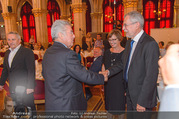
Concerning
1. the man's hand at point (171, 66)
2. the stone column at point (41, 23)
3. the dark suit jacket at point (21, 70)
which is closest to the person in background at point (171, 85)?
the man's hand at point (171, 66)

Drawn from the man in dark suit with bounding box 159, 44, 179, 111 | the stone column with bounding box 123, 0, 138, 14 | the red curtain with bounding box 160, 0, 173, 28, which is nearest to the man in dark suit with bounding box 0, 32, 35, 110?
the man in dark suit with bounding box 159, 44, 179, 111

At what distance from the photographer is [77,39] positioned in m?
11.1

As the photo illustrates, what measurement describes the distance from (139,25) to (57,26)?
0.91 metres

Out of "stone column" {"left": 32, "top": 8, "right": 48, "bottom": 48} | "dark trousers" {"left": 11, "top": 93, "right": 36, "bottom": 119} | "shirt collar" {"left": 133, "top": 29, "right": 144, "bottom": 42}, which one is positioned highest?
"stone column" {"left": 32, "top": 8, "right": 48, "bottom": 48}

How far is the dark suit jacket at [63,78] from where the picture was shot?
4.73 feet

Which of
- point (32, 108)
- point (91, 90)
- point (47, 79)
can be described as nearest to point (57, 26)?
point (47, 79)

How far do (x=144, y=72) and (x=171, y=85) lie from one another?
1173 mm

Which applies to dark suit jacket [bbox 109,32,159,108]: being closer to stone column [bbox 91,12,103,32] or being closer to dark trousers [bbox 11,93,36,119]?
dark trousers [bbox 11,93,36,119]

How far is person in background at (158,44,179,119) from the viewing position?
1.58 ft

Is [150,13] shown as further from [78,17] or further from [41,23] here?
[41,23]

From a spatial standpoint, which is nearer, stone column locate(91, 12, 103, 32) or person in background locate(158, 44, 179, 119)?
person in background locate(158, 44, 179, 119)

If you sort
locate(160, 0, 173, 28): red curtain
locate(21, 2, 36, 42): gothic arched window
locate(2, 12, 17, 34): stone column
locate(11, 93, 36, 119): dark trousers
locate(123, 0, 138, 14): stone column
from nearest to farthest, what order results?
locate(11, 93, 36, 119): dark trousers < locate(123, 0, 138, 14): stone column < locate(2, 12, 17, 34): stone column < locate(160, 0, 173, 28): red curtain < locate(21, 2, 36, 42): gothic arched window

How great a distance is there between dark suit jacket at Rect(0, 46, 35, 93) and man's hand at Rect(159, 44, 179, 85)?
230 cm

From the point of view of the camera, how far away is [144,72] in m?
1.62
